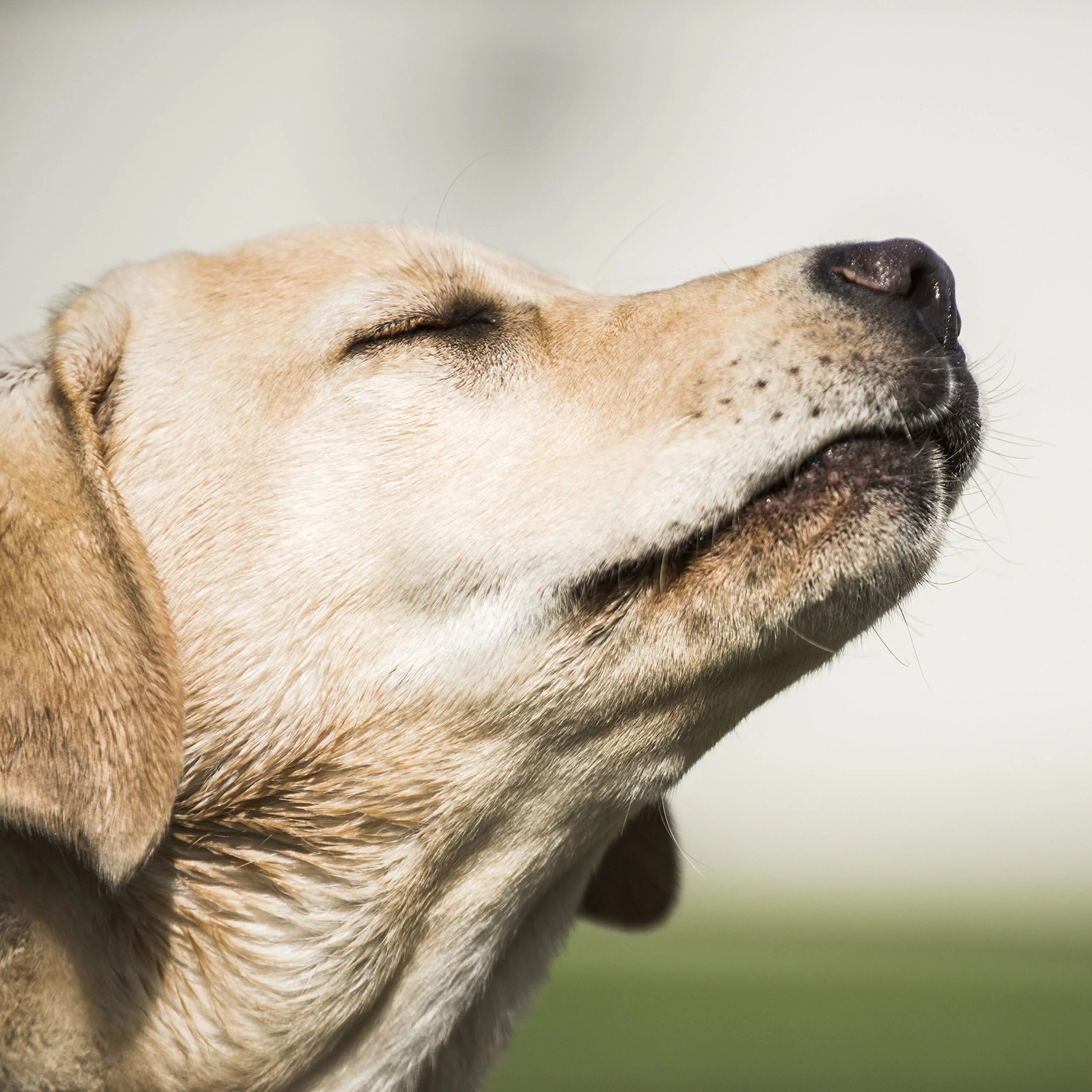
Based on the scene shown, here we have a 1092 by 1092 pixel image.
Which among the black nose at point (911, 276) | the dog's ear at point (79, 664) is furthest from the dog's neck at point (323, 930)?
the black nose at point (911, 276)

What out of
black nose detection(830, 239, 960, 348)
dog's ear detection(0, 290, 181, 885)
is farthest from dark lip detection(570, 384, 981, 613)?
dog's ear detection(0, 290, 181, 885)

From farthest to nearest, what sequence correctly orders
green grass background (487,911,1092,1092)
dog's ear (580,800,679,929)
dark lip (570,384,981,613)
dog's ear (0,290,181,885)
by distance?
green grass background (487,911,1092,1092) < dog's ear (580,800,679,929) < dark lip (570,384,981,613) < dog's ear (0,290,181,885)

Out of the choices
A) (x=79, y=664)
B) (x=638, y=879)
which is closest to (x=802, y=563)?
(x=79, y=664)

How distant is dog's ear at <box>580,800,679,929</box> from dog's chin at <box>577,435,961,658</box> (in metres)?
1.26

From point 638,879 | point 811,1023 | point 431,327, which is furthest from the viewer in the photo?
point 811,1023

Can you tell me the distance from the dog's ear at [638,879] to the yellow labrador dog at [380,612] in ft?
2.91

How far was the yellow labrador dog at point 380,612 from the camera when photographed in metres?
2.19

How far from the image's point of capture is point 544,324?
2764 millimetres

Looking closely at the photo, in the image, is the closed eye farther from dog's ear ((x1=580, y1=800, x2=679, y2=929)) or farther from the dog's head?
dog's ear ((x1=580, y1=800, x2=679, y2=929))

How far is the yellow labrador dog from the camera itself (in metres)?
2.19

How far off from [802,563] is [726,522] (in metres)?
0.17

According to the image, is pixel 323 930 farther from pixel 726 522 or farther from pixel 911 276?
pixel 911 276

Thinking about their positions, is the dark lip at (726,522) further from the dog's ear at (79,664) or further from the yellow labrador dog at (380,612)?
the dog's ear at (79,664)

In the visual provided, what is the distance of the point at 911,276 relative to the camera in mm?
2510
